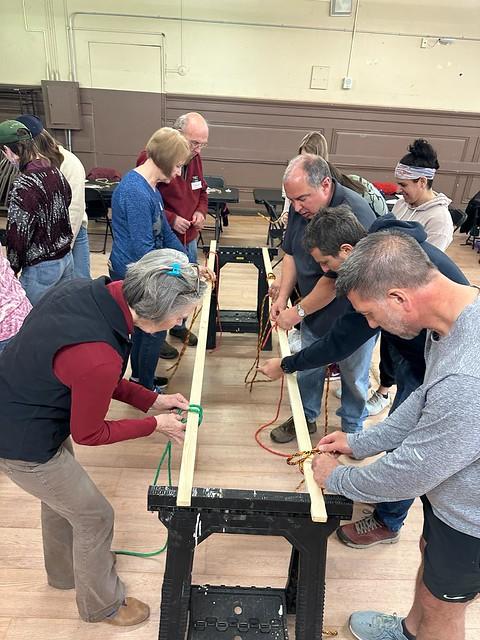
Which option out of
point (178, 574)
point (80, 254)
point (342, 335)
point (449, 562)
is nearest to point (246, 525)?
point (178, 574)

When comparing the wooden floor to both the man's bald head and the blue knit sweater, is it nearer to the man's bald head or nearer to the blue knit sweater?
the blue knit sweater

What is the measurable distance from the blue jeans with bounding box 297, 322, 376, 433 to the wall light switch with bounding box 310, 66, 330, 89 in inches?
206

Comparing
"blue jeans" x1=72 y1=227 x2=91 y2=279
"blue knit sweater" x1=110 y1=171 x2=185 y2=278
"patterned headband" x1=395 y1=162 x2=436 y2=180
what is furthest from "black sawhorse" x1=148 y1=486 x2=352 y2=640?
"blue jeans" x1=72 y1=227 x2=91 y2=279

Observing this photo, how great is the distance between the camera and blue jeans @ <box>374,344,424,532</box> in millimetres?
1655

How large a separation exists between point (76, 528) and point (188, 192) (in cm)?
216

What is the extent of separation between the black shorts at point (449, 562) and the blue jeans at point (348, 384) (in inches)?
40.1

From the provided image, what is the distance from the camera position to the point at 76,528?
1371 mm

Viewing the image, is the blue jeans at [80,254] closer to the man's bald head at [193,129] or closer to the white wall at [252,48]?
the man's bald head at [193,129]

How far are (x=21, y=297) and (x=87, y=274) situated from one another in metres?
1.22

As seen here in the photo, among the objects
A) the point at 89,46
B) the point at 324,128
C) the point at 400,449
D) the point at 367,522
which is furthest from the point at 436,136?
the point at 400,449

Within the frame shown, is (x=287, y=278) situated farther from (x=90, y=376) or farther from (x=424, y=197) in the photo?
(x=90, y=376)

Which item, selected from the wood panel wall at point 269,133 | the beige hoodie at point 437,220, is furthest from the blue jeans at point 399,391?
the wood panel wall at point 269,133

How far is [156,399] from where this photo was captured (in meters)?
1.57

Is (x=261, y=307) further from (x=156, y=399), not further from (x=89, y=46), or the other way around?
(x=89, y=46)
